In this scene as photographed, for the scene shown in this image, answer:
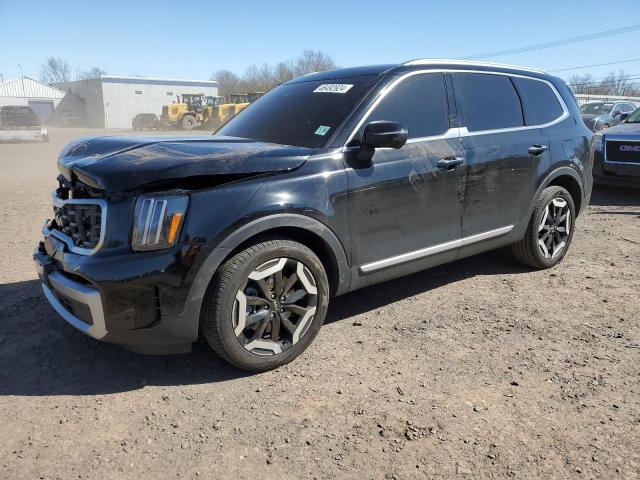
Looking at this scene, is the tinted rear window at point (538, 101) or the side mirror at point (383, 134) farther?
the tinted rear window at point (538, 101)

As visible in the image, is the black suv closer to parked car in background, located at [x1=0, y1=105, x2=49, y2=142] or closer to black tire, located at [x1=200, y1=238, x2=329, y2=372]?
black tire, located at [x1=200, y1=238, x2=329, y2=372]

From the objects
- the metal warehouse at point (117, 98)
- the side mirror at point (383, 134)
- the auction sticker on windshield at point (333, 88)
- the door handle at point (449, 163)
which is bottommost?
the door handle at point (449, 163)

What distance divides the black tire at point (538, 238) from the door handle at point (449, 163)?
123 cm

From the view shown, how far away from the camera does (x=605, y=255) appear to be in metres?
5.41

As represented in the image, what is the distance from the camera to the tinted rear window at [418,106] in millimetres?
3572

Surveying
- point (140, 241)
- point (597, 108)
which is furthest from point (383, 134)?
point (597, 108)

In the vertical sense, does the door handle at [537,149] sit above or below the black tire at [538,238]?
above

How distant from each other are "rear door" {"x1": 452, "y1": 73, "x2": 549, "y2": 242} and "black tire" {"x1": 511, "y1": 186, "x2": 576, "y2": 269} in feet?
0.66

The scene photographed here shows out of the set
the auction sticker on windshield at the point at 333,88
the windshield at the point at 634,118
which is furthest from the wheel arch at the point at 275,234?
the windshield at the point at 634,118

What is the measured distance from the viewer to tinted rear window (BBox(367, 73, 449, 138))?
3572 millimetres

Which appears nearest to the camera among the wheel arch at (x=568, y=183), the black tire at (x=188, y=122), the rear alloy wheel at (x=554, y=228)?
the wheel arch at (x=568, y=183)

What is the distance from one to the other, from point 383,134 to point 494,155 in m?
1.35

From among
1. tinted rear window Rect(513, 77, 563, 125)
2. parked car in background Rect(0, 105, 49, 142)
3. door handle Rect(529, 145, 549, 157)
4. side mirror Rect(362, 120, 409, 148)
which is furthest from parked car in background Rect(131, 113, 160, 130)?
side mirror Rect(362, 120, 409, 148)

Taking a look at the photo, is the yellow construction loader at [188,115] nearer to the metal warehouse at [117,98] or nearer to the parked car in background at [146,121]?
the parked car in background at [146,121]
